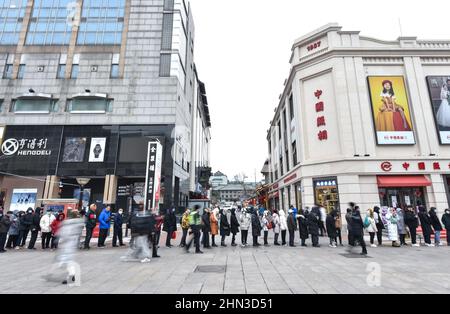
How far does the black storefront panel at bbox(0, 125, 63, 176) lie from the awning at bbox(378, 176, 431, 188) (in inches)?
1318

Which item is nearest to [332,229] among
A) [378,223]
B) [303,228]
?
[303,228]

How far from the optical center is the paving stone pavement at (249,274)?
4926mm

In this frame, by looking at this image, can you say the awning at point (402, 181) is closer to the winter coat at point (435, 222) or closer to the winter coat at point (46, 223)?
the winter coat at point (435, 222)

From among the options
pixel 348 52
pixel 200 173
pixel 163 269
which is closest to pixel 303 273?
pixel 163 269

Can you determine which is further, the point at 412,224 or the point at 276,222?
the point at 276,222

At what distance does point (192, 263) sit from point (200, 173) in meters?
42.7

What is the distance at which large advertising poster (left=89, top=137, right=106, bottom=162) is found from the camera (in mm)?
27312

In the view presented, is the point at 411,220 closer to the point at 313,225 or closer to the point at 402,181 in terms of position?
the point at 313,225

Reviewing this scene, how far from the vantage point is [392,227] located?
1095 cm

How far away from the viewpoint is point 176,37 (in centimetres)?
3064

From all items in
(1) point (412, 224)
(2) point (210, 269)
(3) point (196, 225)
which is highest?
(3) point (196, 225)

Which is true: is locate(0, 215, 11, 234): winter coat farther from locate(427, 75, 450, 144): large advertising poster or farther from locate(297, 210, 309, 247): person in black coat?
locate(427, 75, 450, 144): large advertising poster

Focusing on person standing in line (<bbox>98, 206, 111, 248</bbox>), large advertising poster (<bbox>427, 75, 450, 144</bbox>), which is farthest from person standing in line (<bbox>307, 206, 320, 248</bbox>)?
large advertising poster (<bbox>427, 75, 450, 144</bbox>)

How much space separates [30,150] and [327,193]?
108ft
